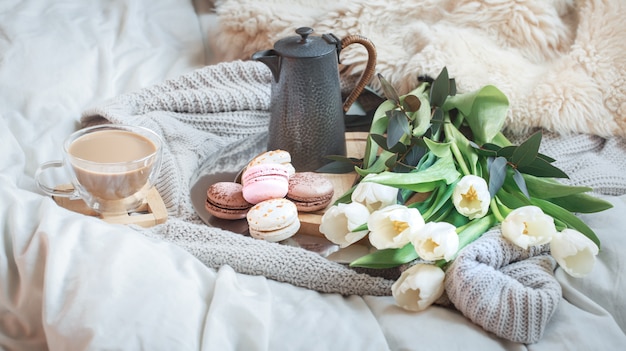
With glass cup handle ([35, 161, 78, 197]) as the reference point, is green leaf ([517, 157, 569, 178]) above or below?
above

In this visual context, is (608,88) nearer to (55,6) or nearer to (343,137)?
(343,137)

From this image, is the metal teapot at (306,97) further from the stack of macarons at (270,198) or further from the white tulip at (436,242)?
the white tulip at (436,242)

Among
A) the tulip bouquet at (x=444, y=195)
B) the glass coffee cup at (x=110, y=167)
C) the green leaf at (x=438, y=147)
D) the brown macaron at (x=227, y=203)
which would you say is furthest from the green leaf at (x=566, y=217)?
the glass coffee cup at (x=110, y=167)

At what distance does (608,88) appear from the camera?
1.00 meters

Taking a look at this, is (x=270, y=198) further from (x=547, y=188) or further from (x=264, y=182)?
(x=547, y=188)

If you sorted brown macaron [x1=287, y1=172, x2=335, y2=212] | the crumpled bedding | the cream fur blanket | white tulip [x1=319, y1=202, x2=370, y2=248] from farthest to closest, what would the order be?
the cream fur blanket
brown macaron [x1=287, y1=172, x2=335, y2=212]
white tulip [x1=319, y1=202, x2=370, y2=248]
the crumpled bedding

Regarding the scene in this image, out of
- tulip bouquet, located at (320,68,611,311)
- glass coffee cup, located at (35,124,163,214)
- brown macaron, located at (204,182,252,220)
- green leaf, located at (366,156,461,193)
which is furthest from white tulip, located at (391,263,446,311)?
glass coffee cup, located at (35,124,163,214)

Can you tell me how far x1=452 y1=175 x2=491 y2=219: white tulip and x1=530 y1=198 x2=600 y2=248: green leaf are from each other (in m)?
0.07

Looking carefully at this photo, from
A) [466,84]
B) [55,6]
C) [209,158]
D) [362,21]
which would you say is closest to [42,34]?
[55,6]

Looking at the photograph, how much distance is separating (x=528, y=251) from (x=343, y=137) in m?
0.31

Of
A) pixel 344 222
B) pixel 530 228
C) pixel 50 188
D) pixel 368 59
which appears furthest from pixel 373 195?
pixel 50 188

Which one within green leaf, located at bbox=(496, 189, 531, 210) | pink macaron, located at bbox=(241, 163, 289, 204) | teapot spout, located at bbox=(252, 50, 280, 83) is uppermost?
teapot spout, located at bbox=(252, 50, 280, 83)

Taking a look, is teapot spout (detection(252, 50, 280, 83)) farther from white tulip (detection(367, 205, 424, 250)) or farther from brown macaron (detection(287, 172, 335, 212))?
white tulip (detection(367, 205, 424, 250))

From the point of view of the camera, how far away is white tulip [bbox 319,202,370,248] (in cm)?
73
